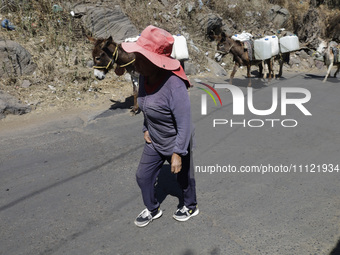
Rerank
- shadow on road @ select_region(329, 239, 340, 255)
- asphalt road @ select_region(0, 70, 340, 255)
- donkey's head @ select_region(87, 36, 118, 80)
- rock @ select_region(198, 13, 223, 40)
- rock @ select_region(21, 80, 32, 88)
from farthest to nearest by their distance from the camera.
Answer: rock @ select_region(198, 13, 223, 40) < rock @ select_region(21, 80, 32, 88) < donkey's head @ select_region(87, 36, 118, 80) < asphalt road @ select_region(0, 70, 340, 255) < shadow on road @ select_region(329, 239, 340, 255)

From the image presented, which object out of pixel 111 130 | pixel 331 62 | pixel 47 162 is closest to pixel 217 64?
pixel 331 62

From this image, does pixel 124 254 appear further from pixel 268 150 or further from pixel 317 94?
pixel 317 94

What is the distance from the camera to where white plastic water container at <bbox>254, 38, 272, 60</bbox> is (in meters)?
9.91

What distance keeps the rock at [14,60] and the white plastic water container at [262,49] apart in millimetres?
6775

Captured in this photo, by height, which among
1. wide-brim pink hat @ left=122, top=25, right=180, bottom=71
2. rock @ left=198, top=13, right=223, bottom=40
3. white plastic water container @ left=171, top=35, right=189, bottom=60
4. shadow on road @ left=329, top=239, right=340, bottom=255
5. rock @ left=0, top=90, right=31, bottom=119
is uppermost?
wide-brim pink hat @ left=122, top=25, right=180, bottom=71

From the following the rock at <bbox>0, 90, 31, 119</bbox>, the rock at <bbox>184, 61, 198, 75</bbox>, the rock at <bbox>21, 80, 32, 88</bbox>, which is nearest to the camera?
the rock at <bbox>0, 90, 31, 119</bbox>

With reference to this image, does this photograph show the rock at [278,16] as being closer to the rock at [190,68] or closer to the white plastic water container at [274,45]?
the white plastic water container at [274,45]

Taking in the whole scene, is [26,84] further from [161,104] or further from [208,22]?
[208,22]

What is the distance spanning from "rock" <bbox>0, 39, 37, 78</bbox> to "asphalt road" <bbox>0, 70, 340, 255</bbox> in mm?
2688

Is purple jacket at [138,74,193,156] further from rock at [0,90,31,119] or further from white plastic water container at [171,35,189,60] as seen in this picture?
white plastic water container at [171,35,189,60]

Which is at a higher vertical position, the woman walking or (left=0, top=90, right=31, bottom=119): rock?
the woman walking

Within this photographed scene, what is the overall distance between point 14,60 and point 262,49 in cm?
736

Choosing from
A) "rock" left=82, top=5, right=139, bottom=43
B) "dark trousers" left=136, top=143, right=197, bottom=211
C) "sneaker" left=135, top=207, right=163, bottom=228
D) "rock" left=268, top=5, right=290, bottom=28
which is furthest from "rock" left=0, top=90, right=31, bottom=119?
"rock" left=268, top=5, right=290, bottom=28

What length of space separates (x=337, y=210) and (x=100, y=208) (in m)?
2.68
